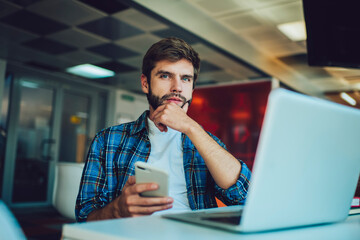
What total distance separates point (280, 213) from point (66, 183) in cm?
263

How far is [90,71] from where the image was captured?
6441 mm

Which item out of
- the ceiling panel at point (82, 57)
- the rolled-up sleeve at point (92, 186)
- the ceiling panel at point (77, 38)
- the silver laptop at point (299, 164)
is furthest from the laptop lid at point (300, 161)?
the ceiling panel at point (82, 57)

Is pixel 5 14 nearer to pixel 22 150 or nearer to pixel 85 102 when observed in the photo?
pixel 22 150

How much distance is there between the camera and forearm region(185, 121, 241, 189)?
967 mm

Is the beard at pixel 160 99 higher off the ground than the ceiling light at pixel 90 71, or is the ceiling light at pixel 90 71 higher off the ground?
the ceiling light at pixel 90 71

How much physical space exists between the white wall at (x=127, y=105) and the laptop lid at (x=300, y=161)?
24.2 feet

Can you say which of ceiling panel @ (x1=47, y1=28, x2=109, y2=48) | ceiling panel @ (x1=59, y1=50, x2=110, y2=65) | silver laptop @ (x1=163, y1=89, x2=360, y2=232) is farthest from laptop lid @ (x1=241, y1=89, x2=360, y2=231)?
ceiling panel @ (x1=59, y1=50, x2=110, y2=65)

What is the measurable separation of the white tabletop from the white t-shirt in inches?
20.2

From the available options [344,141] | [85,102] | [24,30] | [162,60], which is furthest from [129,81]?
[344,141]

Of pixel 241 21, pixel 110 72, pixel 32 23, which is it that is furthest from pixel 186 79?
pixel 110 72

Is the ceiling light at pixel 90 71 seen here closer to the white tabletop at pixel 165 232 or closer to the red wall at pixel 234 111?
the red wall at pixel 234 111

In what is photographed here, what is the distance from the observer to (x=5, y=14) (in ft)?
13.1

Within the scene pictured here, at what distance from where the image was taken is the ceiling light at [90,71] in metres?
6.19

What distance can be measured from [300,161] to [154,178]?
1.01ft
